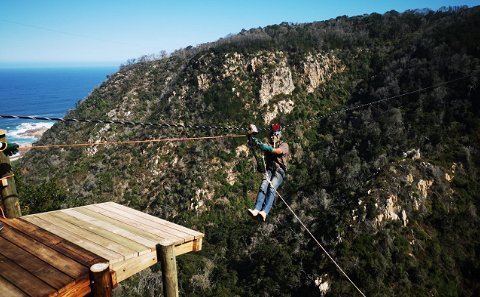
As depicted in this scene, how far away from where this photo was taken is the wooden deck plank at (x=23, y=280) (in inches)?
151

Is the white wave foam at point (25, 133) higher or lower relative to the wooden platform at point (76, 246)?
lower

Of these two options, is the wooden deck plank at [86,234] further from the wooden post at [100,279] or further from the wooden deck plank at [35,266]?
the wooden deck plank at [35,266]

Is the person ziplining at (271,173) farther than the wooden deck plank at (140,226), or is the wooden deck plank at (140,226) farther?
the person ziplining at (271,173)

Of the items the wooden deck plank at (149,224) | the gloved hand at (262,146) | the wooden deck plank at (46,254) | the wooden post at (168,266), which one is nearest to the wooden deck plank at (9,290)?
the wooden deck plank at (46,254)

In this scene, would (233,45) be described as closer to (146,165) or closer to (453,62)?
(146,165)

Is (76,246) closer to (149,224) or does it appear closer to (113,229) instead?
(113,229)

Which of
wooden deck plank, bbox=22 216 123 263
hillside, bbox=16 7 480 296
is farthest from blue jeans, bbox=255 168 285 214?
hillside, bbox=16 7 480 296

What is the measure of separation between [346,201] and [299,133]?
50.5ft

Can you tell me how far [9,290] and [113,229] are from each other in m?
1.84

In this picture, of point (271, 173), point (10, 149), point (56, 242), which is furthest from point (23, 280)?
point (271, 173)

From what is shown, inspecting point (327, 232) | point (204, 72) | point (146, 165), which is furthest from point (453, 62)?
point (146, 165)

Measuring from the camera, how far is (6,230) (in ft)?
17.0

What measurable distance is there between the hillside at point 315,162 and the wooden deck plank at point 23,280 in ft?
56.9

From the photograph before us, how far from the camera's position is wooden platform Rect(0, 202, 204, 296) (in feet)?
13.4
